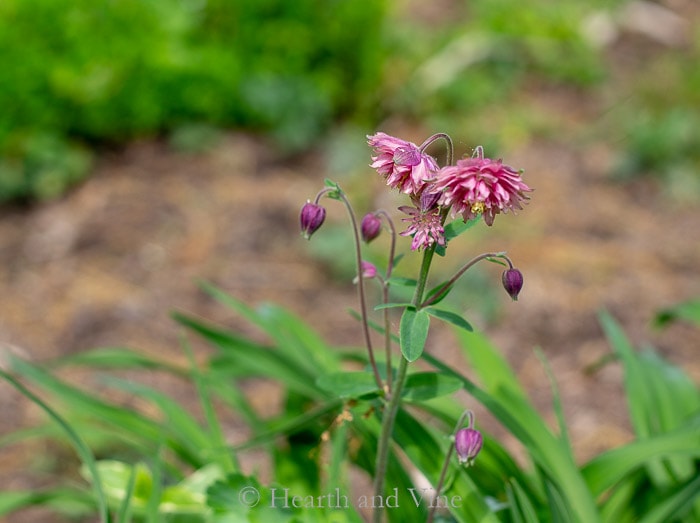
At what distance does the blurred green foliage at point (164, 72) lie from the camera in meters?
3.80

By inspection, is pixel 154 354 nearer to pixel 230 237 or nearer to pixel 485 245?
pixel 230 237

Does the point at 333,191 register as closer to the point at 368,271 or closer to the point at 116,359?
the point at 368,271

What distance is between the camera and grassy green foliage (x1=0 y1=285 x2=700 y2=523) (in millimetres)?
1453

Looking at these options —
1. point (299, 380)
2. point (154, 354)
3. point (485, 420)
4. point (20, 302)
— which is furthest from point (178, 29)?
point (299, 380)

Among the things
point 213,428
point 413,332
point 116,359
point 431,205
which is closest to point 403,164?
point 431,205

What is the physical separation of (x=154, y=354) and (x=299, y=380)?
1231mm

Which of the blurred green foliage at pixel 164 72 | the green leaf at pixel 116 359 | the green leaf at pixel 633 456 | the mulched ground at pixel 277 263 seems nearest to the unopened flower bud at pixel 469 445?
the green leaf at pixel 633 456

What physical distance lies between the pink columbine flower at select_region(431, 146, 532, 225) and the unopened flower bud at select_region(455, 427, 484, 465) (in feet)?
1.10

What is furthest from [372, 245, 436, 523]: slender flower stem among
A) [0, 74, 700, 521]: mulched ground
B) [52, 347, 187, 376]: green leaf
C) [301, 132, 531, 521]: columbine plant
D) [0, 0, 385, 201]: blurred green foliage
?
[0, 0, 385, 201]: blurred green foliage

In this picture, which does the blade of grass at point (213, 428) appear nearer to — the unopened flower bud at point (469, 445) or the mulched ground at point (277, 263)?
the unopened flower bud at point (469, 445)

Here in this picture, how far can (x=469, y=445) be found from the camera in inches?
49.1

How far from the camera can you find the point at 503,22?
5.18 metres

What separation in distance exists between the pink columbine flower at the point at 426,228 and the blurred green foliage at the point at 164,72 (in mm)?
2945

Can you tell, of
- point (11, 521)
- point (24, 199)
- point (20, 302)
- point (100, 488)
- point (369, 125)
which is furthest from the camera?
point (369, 125)
